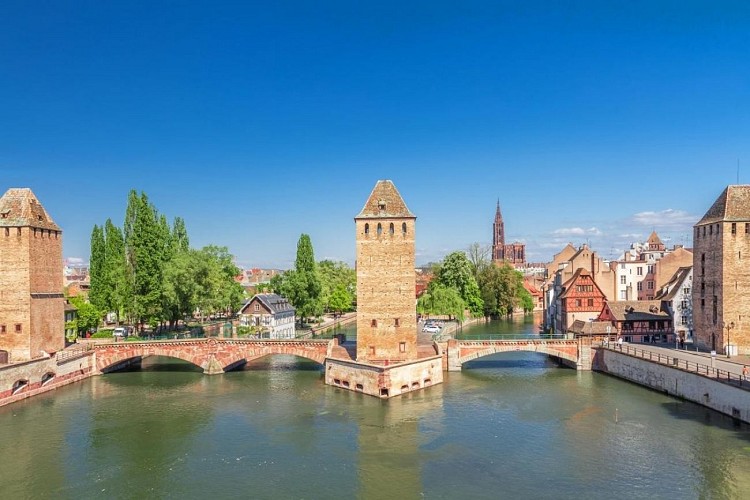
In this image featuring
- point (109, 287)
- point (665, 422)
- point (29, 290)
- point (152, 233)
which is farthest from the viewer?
point (109, 287)

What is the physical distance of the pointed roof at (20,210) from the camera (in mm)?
44625

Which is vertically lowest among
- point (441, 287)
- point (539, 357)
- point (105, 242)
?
point (539, 357)

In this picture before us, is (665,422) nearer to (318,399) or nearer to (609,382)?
(609,382)

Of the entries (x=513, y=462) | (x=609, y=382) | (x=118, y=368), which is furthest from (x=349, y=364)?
(x=118, y=368)

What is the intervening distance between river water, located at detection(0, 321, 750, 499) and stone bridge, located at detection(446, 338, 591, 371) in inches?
159

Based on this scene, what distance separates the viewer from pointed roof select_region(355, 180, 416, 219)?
43.5 meters

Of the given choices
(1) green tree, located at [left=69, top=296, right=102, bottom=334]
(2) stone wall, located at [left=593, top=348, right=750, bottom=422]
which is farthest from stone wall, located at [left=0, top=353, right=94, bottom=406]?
(2) stone wall, located at [left=593, top=348, right=750, bottom=422]

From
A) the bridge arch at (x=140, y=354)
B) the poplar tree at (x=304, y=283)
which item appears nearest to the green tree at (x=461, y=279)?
the poplar tree at (x=304, y=283)

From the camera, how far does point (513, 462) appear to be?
91.7 ft

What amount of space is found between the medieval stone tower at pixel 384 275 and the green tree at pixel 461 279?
42.6m

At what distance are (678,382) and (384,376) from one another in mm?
20549

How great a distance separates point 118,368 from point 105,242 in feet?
63.2

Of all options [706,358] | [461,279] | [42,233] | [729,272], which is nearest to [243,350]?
[42,233]

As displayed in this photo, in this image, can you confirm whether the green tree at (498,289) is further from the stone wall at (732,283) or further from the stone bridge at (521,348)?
the stone wall at (732,283)
